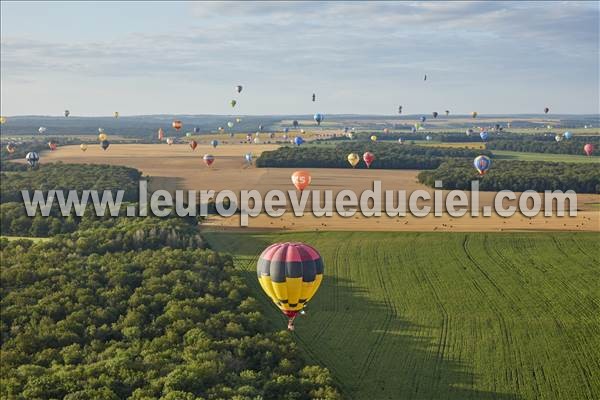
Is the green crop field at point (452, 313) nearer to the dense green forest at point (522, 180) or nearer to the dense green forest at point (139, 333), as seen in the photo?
the dense green forest at point (139, 333)

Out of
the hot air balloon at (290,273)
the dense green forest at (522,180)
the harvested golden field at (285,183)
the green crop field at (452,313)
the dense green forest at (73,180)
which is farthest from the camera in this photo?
the dense green forest at (522,180)

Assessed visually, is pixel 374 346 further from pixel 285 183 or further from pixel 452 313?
pixel 285 183

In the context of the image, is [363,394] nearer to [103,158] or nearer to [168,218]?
[168,218]

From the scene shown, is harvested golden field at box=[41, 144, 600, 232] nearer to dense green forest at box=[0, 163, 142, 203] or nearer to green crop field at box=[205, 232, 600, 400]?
green crop field at box=[205, 232, 600, 400]

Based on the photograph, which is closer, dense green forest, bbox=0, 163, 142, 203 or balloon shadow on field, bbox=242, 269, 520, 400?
balloon shadow on field, bbox=242, 269, 520, 400

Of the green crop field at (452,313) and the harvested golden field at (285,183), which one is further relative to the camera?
the harvested golden field at (285,183)

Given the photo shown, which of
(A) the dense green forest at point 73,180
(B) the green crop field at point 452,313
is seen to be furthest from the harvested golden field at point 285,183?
(A) the dense green forest at point 73,180

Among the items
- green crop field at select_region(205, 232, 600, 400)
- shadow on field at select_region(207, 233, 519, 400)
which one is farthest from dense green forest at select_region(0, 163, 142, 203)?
shadow on field at select_region(207, 233, 519, 400)
